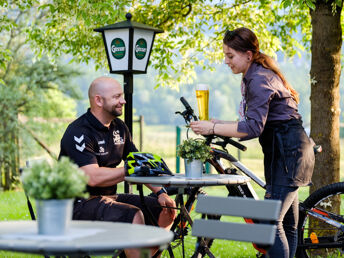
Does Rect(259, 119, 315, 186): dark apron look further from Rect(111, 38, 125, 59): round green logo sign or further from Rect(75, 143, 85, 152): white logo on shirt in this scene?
Rect(111, 38, 125, 59): round green logo sign

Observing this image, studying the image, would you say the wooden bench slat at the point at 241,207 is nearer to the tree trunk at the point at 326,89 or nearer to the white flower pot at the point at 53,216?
the white flower pot at the point at 53,216

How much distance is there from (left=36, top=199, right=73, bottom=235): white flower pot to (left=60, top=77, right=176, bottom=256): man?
1482 mm

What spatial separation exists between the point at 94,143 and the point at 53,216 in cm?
172

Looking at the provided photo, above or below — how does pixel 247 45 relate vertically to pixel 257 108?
above

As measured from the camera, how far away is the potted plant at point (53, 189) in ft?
7.66

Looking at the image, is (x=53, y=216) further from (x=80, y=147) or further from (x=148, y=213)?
(x=148, y=213)

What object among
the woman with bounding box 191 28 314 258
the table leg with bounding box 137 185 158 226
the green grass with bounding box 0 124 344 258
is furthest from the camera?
the green grass with bounding box 0 124 344 258

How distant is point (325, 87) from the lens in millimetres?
5711

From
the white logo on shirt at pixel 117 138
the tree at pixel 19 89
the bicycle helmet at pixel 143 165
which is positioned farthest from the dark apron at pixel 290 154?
the tree at pixel 19 89

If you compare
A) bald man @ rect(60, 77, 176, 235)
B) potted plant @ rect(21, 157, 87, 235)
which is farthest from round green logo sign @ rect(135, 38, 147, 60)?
potted plant @ rect(21, 157, 87, 235)

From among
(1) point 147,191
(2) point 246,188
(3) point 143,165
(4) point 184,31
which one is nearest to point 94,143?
(3) point 143,165

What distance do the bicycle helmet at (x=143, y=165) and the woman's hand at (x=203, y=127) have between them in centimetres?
34

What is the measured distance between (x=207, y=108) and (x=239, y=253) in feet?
8.50

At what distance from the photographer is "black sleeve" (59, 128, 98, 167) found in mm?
3941
